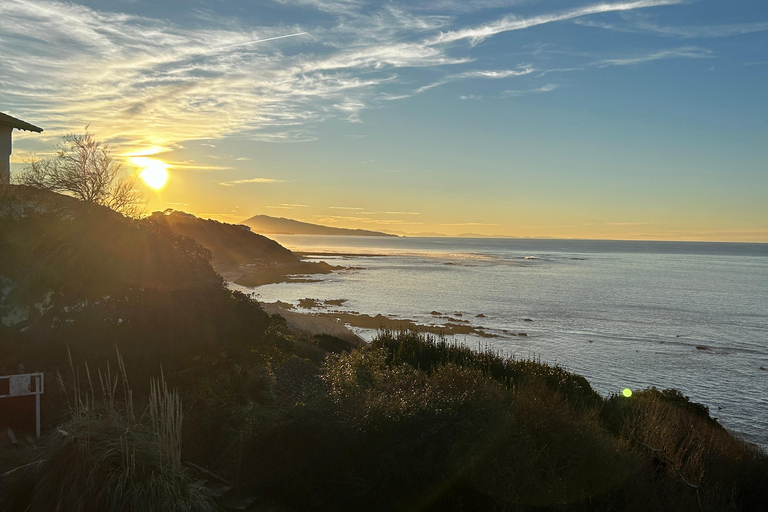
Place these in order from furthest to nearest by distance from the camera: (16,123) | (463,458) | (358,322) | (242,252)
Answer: (242,252)
(358,322)
(16,123)
(463,458)

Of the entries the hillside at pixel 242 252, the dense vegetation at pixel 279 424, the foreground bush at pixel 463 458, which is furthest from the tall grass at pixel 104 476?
the hillside at pixel 242 252

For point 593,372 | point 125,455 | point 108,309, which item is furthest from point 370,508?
point 593,372

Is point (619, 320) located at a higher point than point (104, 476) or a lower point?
lower

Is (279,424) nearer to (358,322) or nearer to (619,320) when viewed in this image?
(358,322)

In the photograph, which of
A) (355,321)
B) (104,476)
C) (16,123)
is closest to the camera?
(104,476)

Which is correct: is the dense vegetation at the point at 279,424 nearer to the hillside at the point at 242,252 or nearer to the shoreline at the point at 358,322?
the shoreline at the point at 358,322

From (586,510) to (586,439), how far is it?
1.27 meters

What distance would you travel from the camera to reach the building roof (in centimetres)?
2356

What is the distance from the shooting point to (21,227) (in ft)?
49.5

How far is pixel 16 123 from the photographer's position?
24141 mm

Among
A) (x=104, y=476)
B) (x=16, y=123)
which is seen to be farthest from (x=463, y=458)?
(x=16, y=123)

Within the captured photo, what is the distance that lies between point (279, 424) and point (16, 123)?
74.8 feet

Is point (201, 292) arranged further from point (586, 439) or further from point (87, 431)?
point (586, 439)

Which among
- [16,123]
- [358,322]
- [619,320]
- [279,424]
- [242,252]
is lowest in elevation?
[358,322]
